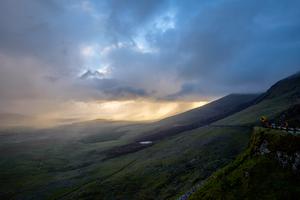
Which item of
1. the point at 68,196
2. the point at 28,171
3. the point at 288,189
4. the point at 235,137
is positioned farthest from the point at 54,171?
the point at 288,189

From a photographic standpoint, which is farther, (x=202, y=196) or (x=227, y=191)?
(x=202, y=196)

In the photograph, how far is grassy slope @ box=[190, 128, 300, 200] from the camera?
32250mm

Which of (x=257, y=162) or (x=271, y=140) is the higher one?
(x=271, y=140)

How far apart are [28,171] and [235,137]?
15389 cm

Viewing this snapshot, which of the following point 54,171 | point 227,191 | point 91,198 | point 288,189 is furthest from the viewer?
point 54,171

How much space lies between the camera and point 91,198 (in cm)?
9794

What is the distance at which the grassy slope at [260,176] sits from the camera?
32.2 m

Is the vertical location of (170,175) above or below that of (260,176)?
below

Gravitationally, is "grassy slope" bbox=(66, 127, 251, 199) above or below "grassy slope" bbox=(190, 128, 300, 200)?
below

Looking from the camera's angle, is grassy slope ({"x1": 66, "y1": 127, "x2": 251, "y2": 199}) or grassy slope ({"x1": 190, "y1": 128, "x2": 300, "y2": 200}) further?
grassy slope ({"x1": 66, "y1": 127, "x2": 251, "y2": 199})

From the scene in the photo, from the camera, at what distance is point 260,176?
Result: 3512cm

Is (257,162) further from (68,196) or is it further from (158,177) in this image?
(68,196)

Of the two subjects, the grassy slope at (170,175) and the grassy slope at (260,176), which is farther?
the grassy slope at (170,175)

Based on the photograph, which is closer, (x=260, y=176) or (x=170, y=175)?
(x=260, y=176)
